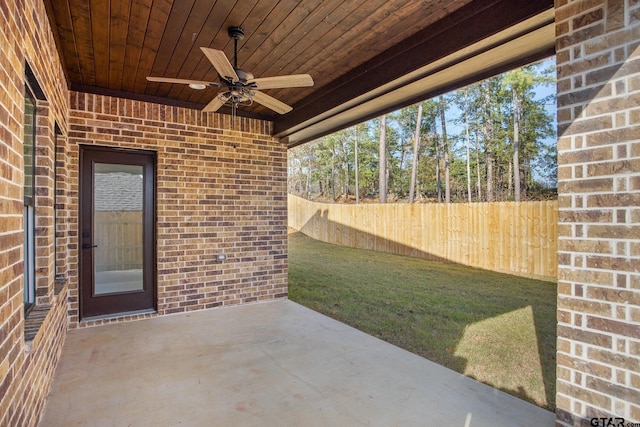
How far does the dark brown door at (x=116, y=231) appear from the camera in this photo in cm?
432

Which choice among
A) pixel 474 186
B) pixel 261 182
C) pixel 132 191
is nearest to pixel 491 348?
pixel 261 182

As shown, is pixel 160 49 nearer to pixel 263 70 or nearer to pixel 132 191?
pixel 263 70

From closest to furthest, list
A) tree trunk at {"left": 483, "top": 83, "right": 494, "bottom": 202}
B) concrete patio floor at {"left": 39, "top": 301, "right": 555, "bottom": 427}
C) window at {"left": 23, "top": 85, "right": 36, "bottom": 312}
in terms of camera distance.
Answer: concrete patio floor at {"left": 39, "top": 301, "right": 555, "bottom": 427}
window at {"left": 23, "top": 85, "right": 36, "bottom": 312}
tree trunk at {"left": 483, "top": 83, "right": 494, "bottom": 202}

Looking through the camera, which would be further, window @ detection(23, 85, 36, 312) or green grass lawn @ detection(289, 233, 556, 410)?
green grass lawn @ detection(289, 233, 556, 410)

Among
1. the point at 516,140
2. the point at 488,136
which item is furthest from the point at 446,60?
the point at 488,136

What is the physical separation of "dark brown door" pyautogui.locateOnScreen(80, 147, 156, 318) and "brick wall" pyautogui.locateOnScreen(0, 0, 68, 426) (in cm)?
160

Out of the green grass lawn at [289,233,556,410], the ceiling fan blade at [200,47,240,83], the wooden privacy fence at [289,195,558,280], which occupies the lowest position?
the green grass lawn at [289,233,556,410]

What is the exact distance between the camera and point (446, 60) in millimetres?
2926

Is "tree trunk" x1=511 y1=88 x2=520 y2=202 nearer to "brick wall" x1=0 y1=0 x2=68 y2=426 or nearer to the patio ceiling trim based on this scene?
the patio ceiling trim

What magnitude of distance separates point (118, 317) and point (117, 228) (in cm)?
Result: 113

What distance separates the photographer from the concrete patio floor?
234cm

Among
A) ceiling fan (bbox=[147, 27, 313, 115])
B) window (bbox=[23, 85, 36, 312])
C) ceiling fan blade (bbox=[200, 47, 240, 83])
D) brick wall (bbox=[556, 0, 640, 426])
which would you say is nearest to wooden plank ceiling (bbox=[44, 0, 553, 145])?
ceiling fan (bbox=[147, 27, 313, 115])

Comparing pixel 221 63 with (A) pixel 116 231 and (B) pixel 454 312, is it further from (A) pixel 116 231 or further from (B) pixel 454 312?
(B) pixel 454 312

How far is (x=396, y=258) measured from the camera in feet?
32.0
